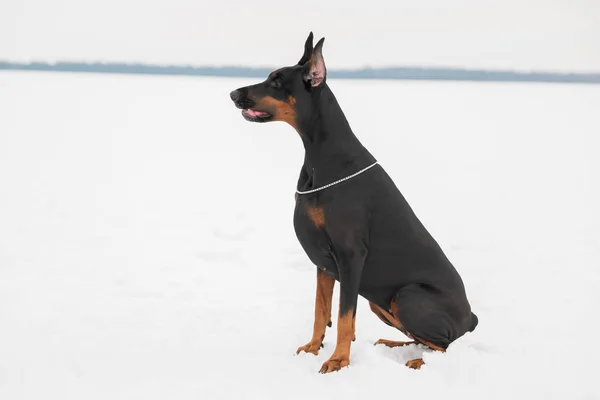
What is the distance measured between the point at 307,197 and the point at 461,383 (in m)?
1.06

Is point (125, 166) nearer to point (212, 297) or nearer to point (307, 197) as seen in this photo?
point (212, 297)

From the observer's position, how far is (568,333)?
3678 millimetres

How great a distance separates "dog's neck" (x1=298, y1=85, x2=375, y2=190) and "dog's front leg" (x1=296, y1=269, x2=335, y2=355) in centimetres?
48

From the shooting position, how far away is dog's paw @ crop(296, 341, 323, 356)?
320 centimetres

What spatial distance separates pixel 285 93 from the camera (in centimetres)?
288

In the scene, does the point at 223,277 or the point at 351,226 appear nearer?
the point at 351,226

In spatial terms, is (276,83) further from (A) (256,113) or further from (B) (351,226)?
(B) (351,226)

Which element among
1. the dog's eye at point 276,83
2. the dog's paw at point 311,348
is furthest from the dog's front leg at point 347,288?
the dog's eye at point 276,83

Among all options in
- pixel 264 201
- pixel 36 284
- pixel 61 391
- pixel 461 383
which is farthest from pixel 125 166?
pixel 461 383

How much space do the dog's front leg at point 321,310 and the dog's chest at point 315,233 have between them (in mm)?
141

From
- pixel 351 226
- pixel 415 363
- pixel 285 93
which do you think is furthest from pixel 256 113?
pixel 415 363

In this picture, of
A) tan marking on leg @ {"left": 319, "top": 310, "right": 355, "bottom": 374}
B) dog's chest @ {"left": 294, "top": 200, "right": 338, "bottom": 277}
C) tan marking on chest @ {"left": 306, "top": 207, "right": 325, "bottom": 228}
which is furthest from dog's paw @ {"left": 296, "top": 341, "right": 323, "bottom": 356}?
tan marking on chest @ {"left": 306, "top": 207, "right": 325, "bottom": 228}

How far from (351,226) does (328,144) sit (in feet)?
1.26

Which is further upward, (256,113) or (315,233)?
(256,113)
